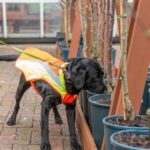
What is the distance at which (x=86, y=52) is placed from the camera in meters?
5.71

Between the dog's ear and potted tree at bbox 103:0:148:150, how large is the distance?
2.93ft

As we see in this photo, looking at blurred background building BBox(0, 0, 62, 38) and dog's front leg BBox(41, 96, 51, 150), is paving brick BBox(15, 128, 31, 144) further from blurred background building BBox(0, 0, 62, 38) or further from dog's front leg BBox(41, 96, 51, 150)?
blurred background building BBox(0, 0, 62, 38)

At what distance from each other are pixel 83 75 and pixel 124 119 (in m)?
0.97

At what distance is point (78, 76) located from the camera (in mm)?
3797

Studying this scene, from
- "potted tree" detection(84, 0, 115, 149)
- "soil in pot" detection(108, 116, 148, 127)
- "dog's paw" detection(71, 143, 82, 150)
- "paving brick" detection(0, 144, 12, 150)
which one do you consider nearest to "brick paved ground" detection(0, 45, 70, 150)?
"paving brick" detection(0, 144, 12, 150)

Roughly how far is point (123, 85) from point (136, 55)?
0.27 metres

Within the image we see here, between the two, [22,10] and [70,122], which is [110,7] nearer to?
[70,122]

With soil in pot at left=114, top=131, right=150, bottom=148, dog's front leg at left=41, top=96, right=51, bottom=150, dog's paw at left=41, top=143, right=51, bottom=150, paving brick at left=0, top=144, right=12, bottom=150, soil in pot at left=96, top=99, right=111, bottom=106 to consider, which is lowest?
paving brick at left=0, top=144, right=12, bottom=150

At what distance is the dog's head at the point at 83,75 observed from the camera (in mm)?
3803

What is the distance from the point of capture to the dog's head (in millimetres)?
3803

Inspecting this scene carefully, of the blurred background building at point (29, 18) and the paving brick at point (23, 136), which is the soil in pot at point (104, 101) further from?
the blurred background building at point (29, 18)

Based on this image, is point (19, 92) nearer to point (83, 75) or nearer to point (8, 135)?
point (8, 135)

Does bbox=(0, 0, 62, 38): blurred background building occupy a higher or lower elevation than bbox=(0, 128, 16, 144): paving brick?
higher

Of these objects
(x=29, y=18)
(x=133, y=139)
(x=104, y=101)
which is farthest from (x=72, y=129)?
(x=29, y=18)
